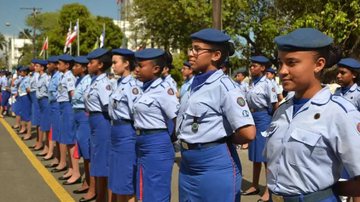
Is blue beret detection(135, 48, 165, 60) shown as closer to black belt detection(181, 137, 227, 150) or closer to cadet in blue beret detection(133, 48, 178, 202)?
cadet in blue beret detection(133, 48, 178, 202)

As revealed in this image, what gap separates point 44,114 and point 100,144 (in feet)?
14.2

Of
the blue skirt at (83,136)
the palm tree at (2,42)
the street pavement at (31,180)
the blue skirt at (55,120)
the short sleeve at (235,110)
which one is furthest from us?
the palm tree at (2,42)

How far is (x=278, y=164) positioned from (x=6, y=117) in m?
17.4

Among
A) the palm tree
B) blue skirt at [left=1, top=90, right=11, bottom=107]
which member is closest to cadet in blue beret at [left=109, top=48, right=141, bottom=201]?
blue skirt at [left=1, top=90, right=11, bottom=107]

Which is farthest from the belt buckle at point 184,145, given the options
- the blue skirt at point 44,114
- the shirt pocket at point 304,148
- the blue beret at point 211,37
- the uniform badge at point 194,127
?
the blue skirt at point 44,114

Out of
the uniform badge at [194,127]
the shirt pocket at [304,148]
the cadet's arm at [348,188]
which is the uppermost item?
the shirt pocket at [304,148]

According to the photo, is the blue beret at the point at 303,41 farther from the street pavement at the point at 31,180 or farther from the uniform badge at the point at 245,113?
the street pavement at the point at 31,180

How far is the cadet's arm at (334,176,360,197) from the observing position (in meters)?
2.30

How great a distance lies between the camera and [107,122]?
5.64 meters

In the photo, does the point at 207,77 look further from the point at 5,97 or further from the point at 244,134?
the point at 5,97

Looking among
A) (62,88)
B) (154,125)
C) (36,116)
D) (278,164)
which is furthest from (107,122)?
(36,116)

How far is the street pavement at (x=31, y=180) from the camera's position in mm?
6602

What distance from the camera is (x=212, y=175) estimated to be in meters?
3.17

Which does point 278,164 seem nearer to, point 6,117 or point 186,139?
point 186,139
